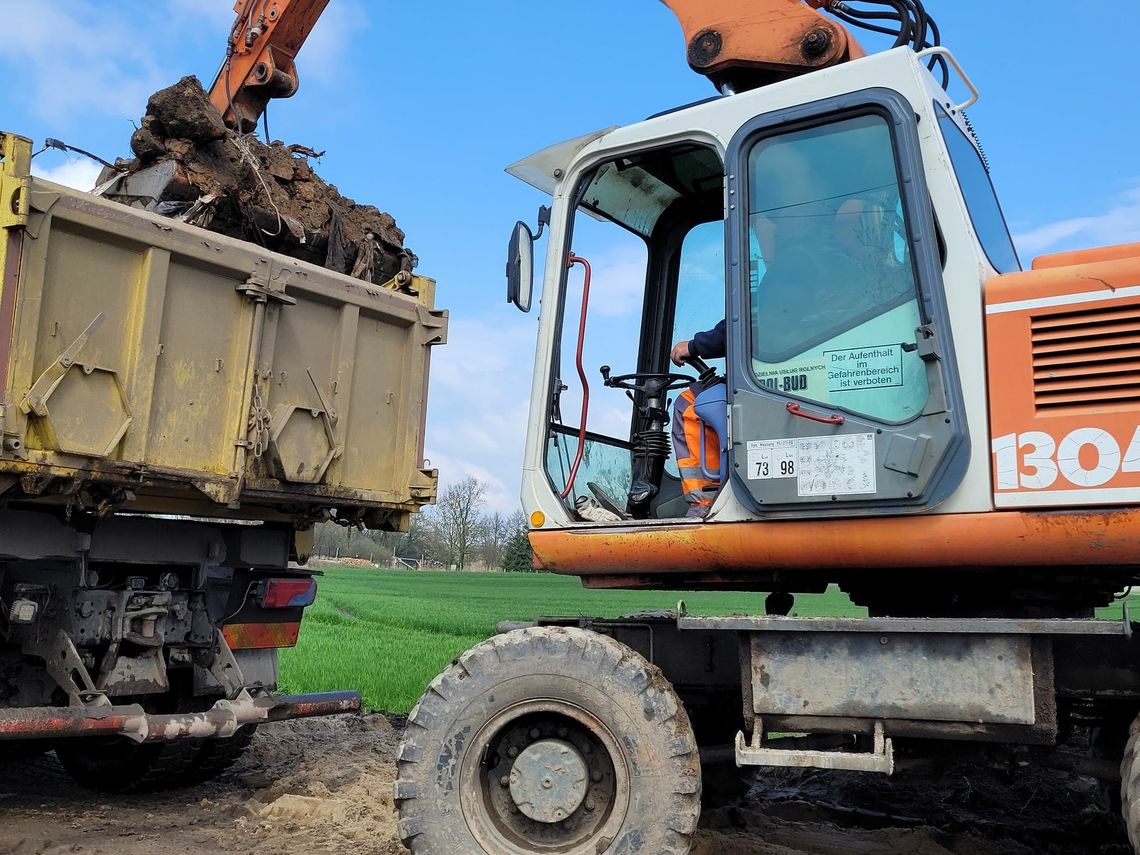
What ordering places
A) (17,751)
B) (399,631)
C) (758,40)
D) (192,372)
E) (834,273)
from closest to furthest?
1. (834,273)
2. (758,40)
3. (192,372)
4. (17,751)
5. (399,631)

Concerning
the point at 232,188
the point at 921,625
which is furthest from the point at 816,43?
the point at 232,188

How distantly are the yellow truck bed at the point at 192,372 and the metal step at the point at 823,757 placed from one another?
9.10ft

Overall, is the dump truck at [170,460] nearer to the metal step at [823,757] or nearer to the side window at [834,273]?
the side window at [834,273]

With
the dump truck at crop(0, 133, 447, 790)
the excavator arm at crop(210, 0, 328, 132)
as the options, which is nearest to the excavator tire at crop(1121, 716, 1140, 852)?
the dump truck at crop(0, 133, 447, 790)

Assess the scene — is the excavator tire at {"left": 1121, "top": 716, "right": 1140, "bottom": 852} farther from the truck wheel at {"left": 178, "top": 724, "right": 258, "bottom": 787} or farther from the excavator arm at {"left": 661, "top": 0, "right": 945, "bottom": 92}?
the truck wheel at {"left": 178, "top": 724, "right": 258, "bottom": 787}

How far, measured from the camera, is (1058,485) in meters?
3.23

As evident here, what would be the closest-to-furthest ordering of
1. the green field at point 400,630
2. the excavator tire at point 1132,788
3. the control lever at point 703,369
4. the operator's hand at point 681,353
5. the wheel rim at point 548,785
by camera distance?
the excavator tire at point 1132,788 < the wheel rim at point 548,785 < the operator's hand at point 681,353 < the control lever at point 703,369 < the green field at point 400,630

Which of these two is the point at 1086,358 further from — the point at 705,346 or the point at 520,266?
the point at 520,266

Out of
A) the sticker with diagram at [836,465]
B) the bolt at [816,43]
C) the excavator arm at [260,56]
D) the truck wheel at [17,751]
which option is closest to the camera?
the sticker with diagram at [836,465]

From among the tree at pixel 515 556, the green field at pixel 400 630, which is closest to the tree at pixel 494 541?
the tree at pixel 515 556

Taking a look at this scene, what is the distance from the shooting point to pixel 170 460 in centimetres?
483

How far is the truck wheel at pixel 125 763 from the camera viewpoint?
5809 mm

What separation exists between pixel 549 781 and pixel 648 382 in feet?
5.87

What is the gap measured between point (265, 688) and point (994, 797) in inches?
166
